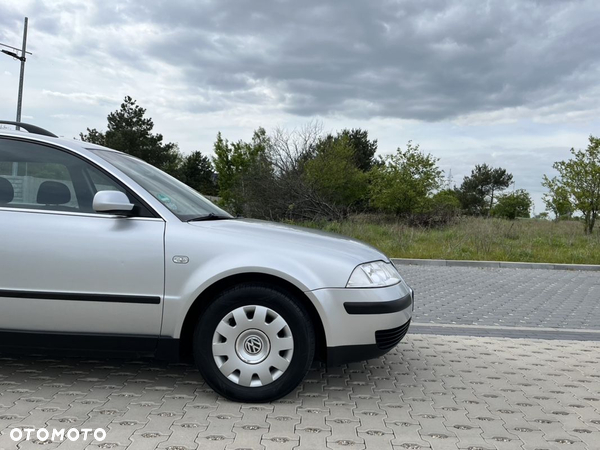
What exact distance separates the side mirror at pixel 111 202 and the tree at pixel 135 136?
183 feet

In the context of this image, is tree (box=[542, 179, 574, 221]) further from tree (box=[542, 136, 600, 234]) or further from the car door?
the car door

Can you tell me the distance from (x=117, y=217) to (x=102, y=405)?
3.79ft

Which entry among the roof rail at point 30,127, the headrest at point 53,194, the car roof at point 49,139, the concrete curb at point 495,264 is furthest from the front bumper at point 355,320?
the concrete curb at point 495,264

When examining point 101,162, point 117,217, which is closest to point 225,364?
point 117,217

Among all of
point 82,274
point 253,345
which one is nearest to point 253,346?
point 253,345

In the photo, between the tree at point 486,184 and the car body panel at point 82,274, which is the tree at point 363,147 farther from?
the car body panel at point 82,274

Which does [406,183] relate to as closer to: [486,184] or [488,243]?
[488,243]

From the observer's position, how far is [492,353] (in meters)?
5.39

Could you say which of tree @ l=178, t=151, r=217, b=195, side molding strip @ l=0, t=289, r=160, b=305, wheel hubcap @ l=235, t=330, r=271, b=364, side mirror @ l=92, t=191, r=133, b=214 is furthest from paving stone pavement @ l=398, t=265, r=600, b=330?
tree @ l=178, t=151, r=217, b=195

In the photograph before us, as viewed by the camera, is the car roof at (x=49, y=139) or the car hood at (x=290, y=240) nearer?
the car hood at (x=290, y=240)

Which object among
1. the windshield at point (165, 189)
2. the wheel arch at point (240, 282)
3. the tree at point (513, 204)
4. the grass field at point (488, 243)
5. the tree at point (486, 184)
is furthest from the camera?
the tree at point (486, 184)

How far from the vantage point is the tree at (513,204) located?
5219cm

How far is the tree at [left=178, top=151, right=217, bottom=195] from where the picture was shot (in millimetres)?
79812

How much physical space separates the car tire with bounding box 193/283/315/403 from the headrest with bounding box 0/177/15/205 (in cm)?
150
